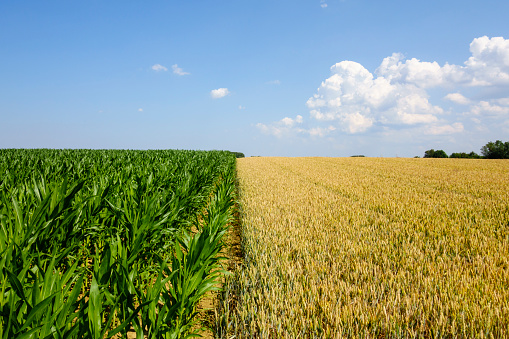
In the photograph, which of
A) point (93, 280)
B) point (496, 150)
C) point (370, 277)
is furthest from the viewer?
point (496, 150)

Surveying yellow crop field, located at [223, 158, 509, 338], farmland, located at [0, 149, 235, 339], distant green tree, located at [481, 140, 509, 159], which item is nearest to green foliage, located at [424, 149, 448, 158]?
distant green tree, located at [481, 140, 509, 159]

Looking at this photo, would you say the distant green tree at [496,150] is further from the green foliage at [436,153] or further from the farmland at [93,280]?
the farmland at [93,280]

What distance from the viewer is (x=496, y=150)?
5928 cm

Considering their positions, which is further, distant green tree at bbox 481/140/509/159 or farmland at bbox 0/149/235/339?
distant green tree at bbox 481/140/509/159

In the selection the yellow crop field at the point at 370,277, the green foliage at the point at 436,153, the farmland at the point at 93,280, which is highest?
the green foliage at the point at 436,153

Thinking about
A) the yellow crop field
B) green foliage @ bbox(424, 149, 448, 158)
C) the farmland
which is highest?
green foliage @ bbox(424, 149, 448, 158)

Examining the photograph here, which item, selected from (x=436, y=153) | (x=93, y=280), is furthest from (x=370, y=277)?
(x=436, y=153)

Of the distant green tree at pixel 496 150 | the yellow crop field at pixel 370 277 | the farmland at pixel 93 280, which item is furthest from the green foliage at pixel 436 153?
the farmland at pixel 93 280

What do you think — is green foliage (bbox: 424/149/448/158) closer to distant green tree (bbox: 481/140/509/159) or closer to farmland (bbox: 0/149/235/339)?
distant green tree (bbox: 481/140/509/159)

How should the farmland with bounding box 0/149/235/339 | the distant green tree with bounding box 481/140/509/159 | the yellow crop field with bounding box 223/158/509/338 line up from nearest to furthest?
A: the farmland with bounding box 0/149/235/339 → the yellow crop field with bounding box 223/158/509/338 → the distant green tree with bounding box 481/140/509/159

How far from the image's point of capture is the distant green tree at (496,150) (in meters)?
56.1

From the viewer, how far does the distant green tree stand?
56062 mm

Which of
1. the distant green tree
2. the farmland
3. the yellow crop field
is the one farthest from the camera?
the distant green tree

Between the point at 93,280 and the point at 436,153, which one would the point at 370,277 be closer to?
the point at 93,280
